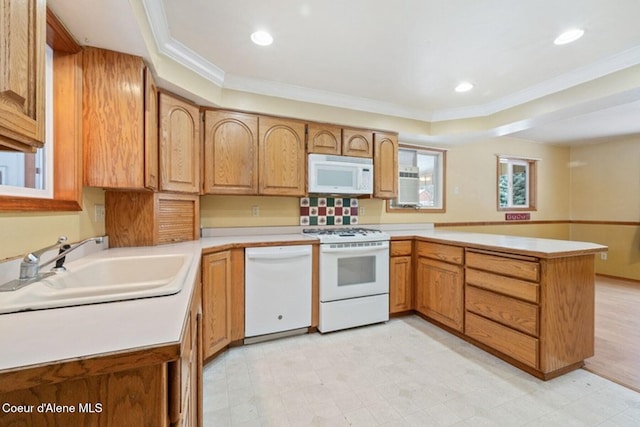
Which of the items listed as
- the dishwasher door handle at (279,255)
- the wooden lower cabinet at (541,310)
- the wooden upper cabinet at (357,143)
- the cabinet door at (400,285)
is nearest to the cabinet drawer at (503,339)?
the wooden lower cabinet at (541,310)

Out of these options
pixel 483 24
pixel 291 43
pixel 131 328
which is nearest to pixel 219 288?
pixel 131 328

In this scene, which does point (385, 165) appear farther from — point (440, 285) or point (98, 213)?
point (98, 213)

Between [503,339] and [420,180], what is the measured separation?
2.28 meters

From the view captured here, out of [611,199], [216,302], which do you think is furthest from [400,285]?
[611,199]

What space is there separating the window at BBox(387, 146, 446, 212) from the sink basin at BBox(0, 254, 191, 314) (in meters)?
2.76

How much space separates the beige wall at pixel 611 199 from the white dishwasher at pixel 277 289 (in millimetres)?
5256

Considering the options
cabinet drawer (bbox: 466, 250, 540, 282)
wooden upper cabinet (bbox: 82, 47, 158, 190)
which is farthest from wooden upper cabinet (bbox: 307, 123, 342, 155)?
cabinet drawer (bbox: 466, 250, 540, 282)

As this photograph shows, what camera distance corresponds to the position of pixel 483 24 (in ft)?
5.87

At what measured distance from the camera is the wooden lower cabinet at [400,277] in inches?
115

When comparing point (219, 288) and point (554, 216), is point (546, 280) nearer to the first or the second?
point (219, 288)

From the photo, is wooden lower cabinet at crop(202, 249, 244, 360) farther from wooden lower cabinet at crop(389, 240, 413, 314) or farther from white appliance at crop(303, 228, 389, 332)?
wooden lower cabinet at crop(389, 240, 413, 314)

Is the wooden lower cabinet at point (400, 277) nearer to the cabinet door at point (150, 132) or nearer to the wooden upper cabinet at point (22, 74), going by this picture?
the cabinet door at point (150, 132)

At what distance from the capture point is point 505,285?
82.4 inches

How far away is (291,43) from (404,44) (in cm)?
81
